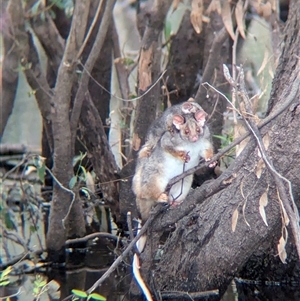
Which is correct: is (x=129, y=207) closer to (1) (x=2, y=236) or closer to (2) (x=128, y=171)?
(2) (x=128, y=171)

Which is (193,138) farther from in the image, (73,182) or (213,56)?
(213,56)

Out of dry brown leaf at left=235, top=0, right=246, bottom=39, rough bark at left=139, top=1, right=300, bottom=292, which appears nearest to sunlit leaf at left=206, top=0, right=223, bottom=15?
dry brown leaf at left=235, top=0, right=246, bottom=39

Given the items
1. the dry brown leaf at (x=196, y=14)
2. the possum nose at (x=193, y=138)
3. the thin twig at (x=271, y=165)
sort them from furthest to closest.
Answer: the dry brown leaf at (x=196, y=14) < the possum nose at (x=193, y=138) < the thin twig at (x=271, y=165)

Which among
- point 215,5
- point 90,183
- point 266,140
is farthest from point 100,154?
point 266,140

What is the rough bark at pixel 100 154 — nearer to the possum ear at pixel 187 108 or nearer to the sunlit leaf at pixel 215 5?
the sunlit leaf at pixel 215 5

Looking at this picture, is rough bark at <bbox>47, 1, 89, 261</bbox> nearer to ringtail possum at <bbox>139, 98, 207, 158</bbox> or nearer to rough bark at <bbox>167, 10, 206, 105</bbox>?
ringtail possum at <bbox>139, 98, 207, 158</bbox>

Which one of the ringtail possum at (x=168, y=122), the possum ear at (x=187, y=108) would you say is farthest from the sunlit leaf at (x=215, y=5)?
the possum ear at (x=187, y=108)

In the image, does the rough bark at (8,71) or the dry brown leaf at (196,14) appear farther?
the rough bark at (8,71)
